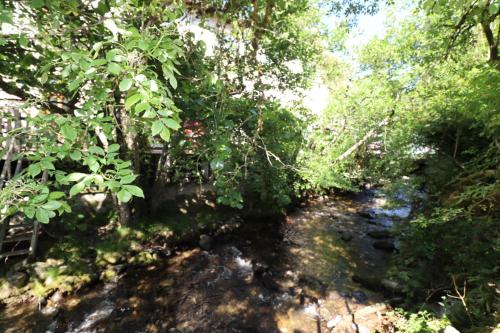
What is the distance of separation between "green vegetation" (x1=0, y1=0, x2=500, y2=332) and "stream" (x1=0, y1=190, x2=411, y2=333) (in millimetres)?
743

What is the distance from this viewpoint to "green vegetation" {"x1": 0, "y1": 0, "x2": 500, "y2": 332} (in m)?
2.22

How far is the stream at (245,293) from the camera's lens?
20.9 ft

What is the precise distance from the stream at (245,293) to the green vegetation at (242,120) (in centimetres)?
74

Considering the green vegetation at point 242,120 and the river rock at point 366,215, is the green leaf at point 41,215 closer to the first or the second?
the green vegetation at point 242,120

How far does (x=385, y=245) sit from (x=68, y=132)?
1142 centimetres

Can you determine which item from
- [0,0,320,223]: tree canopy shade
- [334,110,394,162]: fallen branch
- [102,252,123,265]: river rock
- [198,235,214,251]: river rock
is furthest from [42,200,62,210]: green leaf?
[334,110,394,162]: fallen branch

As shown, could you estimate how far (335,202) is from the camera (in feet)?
56.9

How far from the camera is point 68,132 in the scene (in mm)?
2098

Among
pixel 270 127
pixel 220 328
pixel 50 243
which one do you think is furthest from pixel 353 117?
pixel 50 243

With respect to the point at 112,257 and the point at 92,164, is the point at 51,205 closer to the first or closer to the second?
A: the point at 92,164

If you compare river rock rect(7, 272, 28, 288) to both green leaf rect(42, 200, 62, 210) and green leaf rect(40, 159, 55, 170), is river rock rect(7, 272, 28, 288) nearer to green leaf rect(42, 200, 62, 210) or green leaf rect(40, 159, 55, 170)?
green leaf rect(40, 159, 55, 170)

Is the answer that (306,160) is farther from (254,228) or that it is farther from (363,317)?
(363,317)

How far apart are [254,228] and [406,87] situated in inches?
390

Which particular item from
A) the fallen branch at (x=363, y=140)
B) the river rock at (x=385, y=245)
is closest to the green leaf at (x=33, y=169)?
the river rock at (x=385, y=245)
